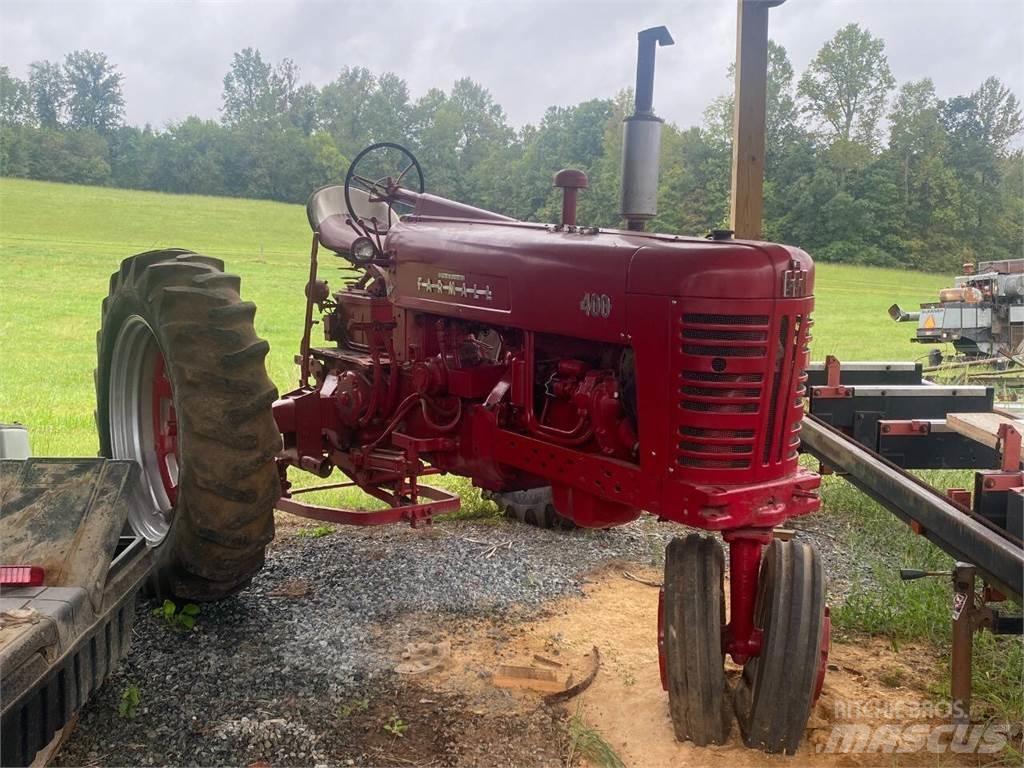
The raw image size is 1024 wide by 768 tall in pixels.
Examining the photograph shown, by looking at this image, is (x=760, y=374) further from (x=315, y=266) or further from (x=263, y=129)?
(x=263, y=129)

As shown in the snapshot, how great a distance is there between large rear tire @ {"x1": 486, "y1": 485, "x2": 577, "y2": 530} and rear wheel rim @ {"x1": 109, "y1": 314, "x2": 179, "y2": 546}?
1.63m

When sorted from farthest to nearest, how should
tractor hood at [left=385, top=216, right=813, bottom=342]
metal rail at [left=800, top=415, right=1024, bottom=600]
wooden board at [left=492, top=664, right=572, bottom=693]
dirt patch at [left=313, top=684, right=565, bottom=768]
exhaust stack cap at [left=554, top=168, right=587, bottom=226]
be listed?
1. exhaust stack cap at [left=554, top=168, right=587, bottom=226]
2. wooden board at [left=492, top=664, right=572, bottom=693]
3. dirt patch at [left=313, top=684, right=565, bottom=768]
4. tractor hood at [left=385, top=216, right=813, bottom=342]
5. metal rail at [left=800, top=415, right=1024, bottom=600]

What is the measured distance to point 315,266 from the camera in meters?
4.08

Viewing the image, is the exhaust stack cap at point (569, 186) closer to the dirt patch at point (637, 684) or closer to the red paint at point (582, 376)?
the red paint at point (582, 376)

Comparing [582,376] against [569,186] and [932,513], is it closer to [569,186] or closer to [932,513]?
[569,186]

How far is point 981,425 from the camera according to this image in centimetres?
299

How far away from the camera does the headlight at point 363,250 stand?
3609 mm

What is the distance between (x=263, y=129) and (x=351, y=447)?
10532 millimetres

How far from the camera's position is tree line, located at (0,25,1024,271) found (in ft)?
32.5

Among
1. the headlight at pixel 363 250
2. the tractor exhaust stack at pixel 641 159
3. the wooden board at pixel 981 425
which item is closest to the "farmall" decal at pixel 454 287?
the headlight at pixel 363 250

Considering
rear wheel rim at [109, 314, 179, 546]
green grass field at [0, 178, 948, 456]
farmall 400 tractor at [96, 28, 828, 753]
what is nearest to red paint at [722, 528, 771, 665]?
farmall 400 tractor at [96, 28, 828, 753]

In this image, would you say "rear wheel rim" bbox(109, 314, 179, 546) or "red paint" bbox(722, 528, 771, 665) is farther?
"rear wheel rim" bbox(109, 314, 179, 546)

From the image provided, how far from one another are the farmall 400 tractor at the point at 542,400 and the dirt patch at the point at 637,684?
0.13 m

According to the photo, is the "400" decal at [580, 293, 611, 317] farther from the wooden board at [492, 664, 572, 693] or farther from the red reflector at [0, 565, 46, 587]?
the red reflector at [0, 565, 46, 587]
